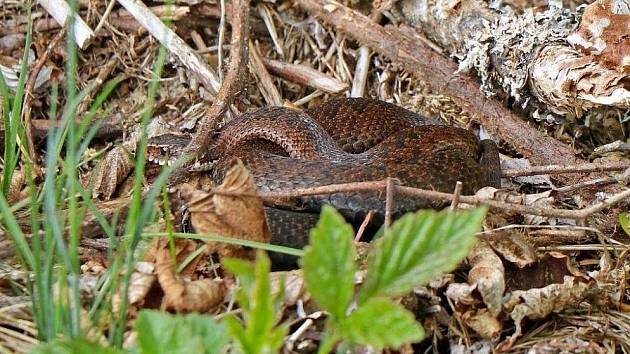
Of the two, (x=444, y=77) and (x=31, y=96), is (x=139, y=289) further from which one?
(x=444, y=77)

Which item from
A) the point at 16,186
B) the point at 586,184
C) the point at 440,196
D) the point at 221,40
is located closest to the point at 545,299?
the point at 440,196

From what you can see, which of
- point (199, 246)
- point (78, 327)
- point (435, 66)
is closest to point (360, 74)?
point (435, 66)

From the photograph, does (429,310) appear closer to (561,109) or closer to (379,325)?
(379,325)

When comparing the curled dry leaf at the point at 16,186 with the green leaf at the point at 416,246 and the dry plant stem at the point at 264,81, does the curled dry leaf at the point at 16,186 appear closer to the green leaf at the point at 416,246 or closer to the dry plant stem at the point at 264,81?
the dry plant stem at the point at 264,81

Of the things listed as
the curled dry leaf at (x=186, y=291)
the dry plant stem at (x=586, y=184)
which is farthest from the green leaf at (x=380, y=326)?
the dry plant stem at (x=586, y=184)

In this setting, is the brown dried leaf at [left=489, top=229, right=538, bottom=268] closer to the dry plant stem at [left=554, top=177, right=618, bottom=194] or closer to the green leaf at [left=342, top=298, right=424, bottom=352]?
the dry plant stem at [left=554, top=177, right=618, bottom=194]
